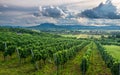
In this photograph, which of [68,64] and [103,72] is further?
[68,64]

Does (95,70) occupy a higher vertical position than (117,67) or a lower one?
lower

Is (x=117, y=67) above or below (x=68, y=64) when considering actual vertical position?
above

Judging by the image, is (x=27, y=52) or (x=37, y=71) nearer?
(x=37, y=71)

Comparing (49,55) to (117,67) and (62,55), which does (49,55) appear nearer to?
(62,55)

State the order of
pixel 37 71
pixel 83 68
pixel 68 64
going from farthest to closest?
pixel 68 64 → pixel 37 71 → pixel 83 68

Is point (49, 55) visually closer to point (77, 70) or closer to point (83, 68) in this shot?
point (77, 70)

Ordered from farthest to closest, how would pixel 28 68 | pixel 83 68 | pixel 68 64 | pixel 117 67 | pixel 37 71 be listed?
pixel 68 64
pixel 28 68
pixel 37 71
pixel 83 68
pixel 117 67

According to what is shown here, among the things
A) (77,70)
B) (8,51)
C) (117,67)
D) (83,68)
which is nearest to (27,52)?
(8,51)

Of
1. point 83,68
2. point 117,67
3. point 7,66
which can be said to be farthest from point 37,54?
point 117,67

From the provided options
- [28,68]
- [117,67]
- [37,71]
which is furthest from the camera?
[28,68]
